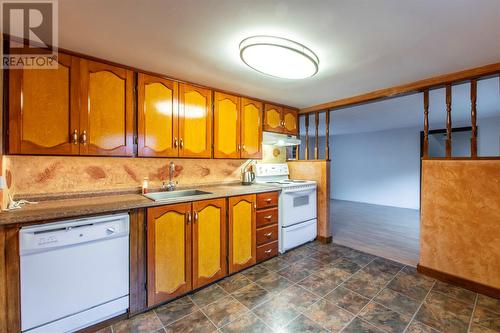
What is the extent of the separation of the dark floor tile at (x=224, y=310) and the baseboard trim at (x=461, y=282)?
203cm

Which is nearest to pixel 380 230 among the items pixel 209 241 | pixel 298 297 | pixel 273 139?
pixel 273 139

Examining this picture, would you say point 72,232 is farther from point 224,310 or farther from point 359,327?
point 359,327

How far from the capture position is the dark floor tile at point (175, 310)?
Result: 1.75m

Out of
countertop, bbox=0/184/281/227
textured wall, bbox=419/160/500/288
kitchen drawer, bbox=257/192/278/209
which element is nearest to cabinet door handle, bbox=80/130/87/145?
countertop, bbox=0/184/281/227

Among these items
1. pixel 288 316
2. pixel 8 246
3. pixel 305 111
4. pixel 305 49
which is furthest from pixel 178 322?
pixel 305 111

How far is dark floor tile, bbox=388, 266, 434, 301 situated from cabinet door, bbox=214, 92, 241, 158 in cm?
221

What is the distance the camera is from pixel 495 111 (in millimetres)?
4051

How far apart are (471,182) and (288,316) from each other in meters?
2.16

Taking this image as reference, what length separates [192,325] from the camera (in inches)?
65.6

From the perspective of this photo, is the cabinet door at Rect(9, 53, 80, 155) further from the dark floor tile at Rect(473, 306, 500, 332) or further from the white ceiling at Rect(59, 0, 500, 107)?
the dark floor tile at Rect(473, 306, 500, 332)

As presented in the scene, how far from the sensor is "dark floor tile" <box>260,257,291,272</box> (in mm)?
2556

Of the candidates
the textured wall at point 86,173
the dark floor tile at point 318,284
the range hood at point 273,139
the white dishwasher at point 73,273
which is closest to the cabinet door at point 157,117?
the textured wall at point 86,173

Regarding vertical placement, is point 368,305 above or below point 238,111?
below

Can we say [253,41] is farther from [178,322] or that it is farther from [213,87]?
[178,322]
